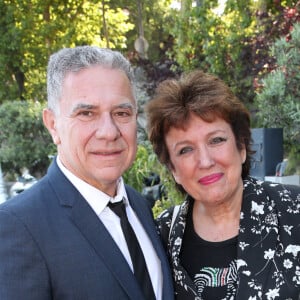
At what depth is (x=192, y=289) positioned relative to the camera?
6.79 feet

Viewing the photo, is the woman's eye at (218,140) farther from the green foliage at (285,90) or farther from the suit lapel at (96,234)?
the green foliage at (285,90)

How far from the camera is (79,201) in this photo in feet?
5.51

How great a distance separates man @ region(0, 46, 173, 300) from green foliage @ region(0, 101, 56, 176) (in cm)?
964

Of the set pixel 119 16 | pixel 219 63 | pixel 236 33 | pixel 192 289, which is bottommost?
pixel 192 289

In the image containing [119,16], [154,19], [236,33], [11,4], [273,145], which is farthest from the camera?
[154,19]

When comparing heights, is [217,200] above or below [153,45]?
below

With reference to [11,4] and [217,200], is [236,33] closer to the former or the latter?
[217,200]

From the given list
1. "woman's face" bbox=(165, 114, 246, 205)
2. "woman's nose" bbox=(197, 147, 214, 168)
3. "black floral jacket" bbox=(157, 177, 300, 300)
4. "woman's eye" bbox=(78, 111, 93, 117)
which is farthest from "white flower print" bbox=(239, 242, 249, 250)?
"woman's eye" bbox=(78, 111, 93, 117)

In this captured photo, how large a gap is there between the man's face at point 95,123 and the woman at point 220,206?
0.54m

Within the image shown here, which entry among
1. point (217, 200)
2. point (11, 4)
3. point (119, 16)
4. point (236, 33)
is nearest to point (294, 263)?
point (217, 200)

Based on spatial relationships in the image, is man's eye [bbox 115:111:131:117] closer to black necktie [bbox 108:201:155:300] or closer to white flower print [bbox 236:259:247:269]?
black necktie [bbox 108:201:155:300]

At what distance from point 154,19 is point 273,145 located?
18316 mm

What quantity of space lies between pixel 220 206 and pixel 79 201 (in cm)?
91

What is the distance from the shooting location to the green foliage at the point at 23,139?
11.3 metres
